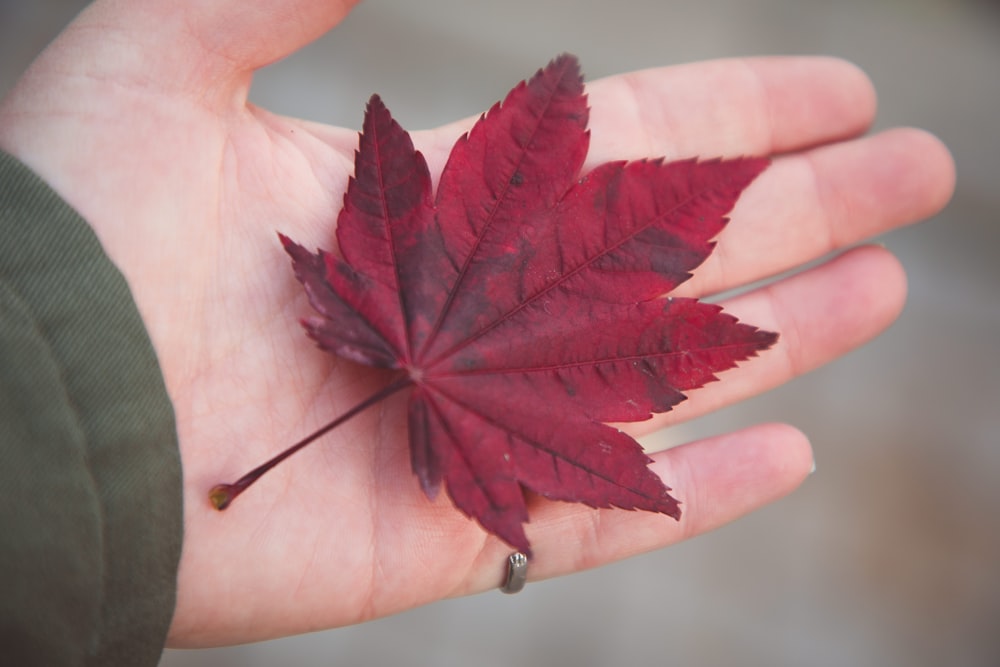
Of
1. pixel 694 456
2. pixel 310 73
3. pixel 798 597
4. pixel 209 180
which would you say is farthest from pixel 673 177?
pixel 310 73

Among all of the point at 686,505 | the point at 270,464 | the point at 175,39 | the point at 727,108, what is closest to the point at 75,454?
the point at 270,464

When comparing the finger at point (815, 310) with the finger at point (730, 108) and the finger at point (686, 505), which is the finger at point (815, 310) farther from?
the finger at point (730, 108)

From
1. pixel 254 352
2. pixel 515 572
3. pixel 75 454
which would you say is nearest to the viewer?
pixel 75 454

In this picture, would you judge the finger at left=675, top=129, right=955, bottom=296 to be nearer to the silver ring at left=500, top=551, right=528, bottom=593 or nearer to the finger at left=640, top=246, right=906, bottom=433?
the finger at left=640, top=246, right=906, bottom=433

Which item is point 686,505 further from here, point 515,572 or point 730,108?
point 730,108

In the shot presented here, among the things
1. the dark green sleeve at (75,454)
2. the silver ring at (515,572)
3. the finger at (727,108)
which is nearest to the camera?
the dark green sleeve at (75,454)

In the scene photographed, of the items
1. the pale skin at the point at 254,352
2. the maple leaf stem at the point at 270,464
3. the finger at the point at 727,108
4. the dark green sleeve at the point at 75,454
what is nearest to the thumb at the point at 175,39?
the pale skin at the point at 254,352
